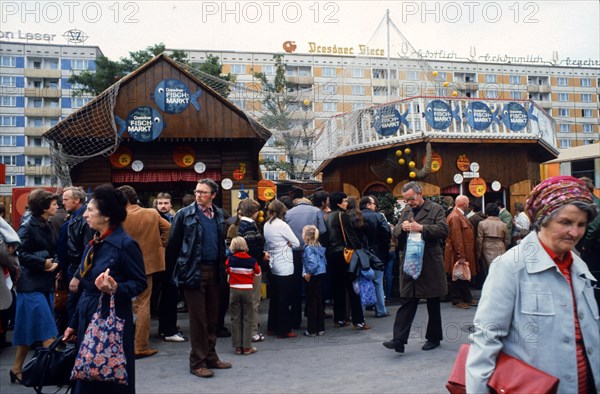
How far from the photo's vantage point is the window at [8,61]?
54156 millimetres

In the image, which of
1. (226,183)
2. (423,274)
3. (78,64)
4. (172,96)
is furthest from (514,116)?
(78,64)

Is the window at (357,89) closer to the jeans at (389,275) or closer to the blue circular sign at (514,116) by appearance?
the blue circular sign at (514,116)

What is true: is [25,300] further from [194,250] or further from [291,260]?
[291,260]

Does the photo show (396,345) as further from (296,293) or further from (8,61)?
(8,61)

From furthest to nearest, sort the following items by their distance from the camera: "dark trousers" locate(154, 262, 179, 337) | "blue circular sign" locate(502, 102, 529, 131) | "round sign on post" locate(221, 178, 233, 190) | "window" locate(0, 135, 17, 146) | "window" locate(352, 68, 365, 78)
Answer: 1. "window" locate(0, 135, 17, 146)
2. "window" locate(352, 68, 365, 78)
3. "blue circular sign" locate(502, 102, 529, 131)
4. "round sign on post" locate(221, 178, 233, 190)
5. "dark trousers" locate(154, 262, 179, 337)

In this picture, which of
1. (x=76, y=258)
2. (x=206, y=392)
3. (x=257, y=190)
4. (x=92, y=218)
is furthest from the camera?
(x=257, y=190)

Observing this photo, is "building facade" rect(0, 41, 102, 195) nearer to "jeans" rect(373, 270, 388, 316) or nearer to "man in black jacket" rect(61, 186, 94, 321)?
"jeans" rect(373, 270, 388, 316)

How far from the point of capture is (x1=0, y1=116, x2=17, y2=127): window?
54719 mm

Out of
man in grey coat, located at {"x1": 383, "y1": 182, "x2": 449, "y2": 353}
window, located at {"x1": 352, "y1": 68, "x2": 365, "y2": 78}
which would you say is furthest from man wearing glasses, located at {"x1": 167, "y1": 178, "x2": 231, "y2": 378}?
window, located at {"x1": 352, "y1": 68, "x2": 365, "y2": 78}

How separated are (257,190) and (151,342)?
655cm

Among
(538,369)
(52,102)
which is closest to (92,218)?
(538,369)

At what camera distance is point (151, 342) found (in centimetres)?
759

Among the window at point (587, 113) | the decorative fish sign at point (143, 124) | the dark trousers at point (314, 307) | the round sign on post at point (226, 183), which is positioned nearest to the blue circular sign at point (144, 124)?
the decorative fish sign at point (143, 124)

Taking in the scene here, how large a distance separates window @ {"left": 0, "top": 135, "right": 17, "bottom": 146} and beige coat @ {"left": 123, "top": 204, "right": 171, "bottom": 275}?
54689 millimetres
